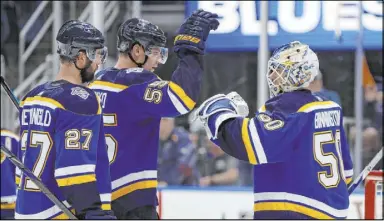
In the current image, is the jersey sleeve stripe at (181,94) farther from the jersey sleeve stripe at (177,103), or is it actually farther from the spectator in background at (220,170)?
the spectator in background at (220,170)

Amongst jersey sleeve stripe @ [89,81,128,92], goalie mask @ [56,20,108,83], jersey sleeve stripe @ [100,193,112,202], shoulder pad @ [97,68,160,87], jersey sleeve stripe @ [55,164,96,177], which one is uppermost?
goalie mask @ [56,20,108,83]

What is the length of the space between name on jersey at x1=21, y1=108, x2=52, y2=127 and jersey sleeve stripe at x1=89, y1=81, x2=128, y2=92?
0.51m

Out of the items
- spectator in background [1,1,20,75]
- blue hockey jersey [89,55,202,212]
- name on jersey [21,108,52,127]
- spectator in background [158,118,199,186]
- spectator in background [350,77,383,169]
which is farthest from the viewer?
spectator in background [350,77,383,169]

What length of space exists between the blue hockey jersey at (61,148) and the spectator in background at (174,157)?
3.66 meters

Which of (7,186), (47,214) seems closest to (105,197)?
(47,214)

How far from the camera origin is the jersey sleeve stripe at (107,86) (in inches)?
142

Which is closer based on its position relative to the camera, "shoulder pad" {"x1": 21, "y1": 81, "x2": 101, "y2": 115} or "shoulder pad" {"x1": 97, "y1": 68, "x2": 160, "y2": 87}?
"shoulder pad" {"x1": 21, "y1": 81, "x2": 101, "y2": 115}

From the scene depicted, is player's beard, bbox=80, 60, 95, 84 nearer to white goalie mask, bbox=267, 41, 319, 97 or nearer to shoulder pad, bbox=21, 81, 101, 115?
shoulder pad, bbox=21, 81, 101, 115

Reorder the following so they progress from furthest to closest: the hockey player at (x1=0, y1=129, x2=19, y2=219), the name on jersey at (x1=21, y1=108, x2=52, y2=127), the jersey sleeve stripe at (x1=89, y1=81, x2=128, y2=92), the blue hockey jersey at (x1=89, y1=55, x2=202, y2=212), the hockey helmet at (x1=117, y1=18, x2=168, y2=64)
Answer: the hockey player at (x1=0, y1=129, x2=19, y2=219)
the hockey helmet at (x1=117, y1=18, x2=168, y2=64)
the jersey sleeve stripe at (x1=89, y1=81, x2=128, y2=92)
the blue hockey jersey at (x1=89, y1=55, x2=202, y2=212)
the name on jersey at (x1=21, y1=108, x2=52, y2=127)

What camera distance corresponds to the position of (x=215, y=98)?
3.05 meters

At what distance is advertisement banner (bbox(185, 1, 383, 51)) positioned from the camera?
700 cm

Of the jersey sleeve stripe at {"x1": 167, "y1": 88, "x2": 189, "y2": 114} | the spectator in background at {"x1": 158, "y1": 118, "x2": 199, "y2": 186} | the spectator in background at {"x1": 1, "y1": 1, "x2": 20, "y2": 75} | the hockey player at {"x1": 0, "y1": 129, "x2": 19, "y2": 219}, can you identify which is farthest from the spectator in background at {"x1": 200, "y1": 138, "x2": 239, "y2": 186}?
the jersey sleeve stripe at {"x1": 167, "y1": 88, "x2": 189, "y2": 114}

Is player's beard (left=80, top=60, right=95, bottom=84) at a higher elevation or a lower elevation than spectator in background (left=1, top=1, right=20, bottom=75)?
lower

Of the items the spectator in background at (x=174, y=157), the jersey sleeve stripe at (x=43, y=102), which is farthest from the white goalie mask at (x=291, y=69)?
the spectator in background at (x=174, y=157)
